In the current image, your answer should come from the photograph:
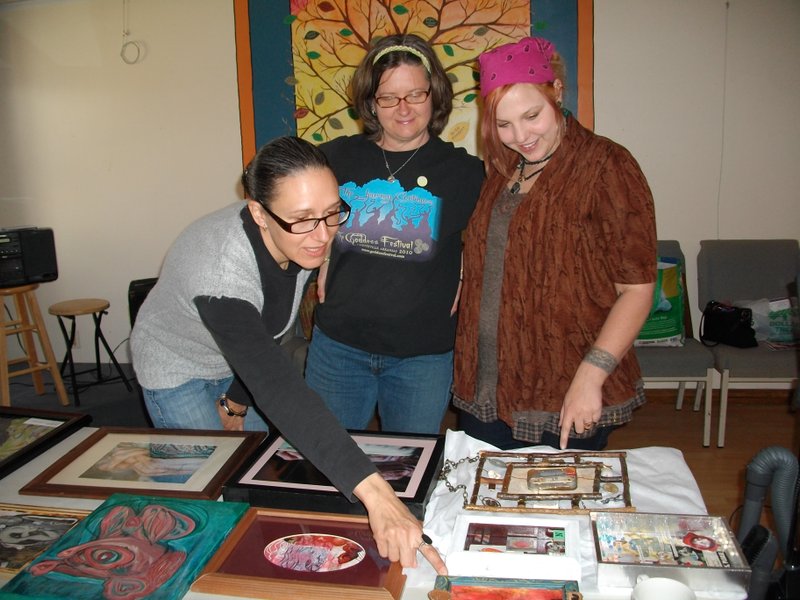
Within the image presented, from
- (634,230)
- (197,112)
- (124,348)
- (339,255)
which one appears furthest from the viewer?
(124,348)

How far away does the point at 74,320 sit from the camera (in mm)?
4297

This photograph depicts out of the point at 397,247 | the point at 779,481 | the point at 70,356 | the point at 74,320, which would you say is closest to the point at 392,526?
the point at 779,481

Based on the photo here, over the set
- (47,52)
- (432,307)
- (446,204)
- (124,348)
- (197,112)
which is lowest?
(124,348)

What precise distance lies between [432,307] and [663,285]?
2.17 meters

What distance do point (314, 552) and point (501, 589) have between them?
31cm

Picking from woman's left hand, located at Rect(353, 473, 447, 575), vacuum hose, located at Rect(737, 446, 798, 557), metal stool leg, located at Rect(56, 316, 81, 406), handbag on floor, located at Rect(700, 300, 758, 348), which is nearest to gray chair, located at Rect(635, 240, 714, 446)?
handbag on floor, located at Rect(700, 300, 758, 348)

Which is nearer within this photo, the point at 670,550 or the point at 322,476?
the point at 670,550

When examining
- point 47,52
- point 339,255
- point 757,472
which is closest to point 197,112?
point 47,52

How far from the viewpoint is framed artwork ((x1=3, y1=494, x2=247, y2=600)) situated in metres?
1.00

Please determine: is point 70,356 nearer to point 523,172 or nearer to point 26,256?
point 26,256

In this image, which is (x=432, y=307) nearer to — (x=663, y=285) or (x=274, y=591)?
(x=274, y=591)

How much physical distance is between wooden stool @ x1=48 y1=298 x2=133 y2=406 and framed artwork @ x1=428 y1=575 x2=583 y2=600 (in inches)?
141

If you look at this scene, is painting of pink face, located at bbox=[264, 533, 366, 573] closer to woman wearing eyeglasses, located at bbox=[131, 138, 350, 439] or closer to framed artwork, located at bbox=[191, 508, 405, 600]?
framed artwork, located at bbox=[191, 508, 405, 600]

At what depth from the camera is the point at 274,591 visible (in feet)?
3.25
